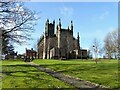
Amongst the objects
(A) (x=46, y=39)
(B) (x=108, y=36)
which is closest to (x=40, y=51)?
(A) (x=46, y=39)

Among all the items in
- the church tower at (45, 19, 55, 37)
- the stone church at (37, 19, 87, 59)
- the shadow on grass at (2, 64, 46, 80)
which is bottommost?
the shadow on grass at (2, 64, 46, 80)

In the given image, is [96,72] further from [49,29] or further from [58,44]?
[49,29]

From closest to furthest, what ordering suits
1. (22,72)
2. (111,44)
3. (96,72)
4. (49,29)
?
1. (96,72)
2. (22,72)
3. (111,44)
4. (49,29)

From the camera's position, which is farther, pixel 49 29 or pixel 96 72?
pixel 49 29

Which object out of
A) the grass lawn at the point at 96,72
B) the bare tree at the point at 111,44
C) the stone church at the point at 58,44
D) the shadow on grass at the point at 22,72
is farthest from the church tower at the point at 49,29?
the shadow on grass at the point at 22,72

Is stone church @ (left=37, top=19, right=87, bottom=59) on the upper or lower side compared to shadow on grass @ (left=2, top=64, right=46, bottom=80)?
upper

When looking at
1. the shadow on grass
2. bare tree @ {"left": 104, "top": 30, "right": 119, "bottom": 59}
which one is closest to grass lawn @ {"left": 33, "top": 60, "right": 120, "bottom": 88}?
the shadow on grass

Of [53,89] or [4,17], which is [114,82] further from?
[4,17]

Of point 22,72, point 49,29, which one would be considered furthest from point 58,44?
point 22,72

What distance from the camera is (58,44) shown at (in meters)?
121

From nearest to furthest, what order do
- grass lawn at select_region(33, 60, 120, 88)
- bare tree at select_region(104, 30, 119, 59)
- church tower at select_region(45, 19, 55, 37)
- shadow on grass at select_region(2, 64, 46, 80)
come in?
grass lawn at select_region(33, 60, 120, 88) → shadow on grass at select_region(2, 64, 46, 80) → bare tree at select_region(104, 30, 119, 59) → church tower at select_region(45, 19, 55, 37)

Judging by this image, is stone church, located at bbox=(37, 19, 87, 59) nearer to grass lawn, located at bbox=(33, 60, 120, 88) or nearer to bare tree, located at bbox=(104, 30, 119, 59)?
bare tree, located at bbox=(104, 30, 119, 59)

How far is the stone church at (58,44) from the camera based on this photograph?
11238 cm

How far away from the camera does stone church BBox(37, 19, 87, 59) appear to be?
369 feet
